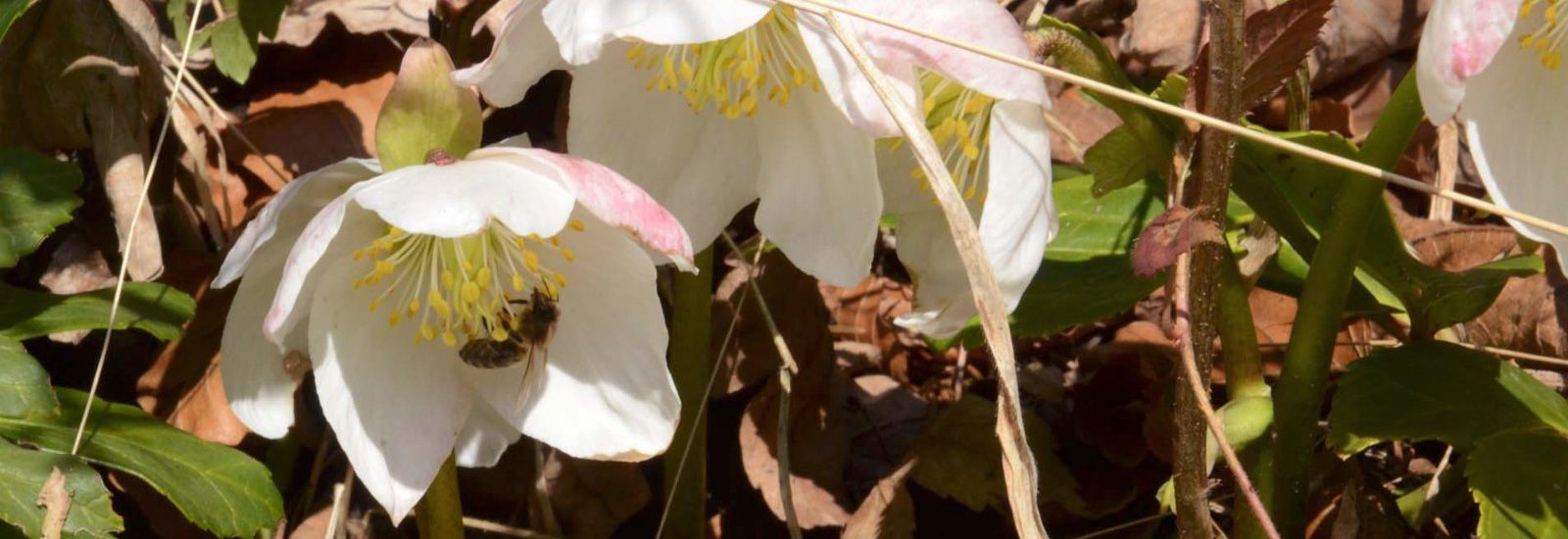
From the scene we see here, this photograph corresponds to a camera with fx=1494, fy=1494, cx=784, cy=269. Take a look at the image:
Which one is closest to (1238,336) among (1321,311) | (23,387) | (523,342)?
(1321,311)

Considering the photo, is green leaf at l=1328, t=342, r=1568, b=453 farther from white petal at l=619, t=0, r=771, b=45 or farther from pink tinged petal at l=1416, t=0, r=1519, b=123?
white petal at l=619, t=0, r=771, b=45

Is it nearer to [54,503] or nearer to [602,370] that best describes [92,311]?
[54,503]

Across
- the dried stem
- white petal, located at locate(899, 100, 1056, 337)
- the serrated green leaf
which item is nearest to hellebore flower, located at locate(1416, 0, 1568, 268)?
the dried stem

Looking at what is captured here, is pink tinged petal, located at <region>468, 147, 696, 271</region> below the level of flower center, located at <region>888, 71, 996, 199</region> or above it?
below

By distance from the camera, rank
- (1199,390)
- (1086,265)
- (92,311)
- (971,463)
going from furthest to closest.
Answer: (971,463), (1086,265), (92,311), (1199,390)

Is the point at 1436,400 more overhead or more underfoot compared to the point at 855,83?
more underfoot

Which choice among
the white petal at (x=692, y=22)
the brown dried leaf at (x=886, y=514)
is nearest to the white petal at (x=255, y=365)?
the white petal at (x=692, y=22)

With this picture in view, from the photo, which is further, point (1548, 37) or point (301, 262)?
point (1548, 37)
